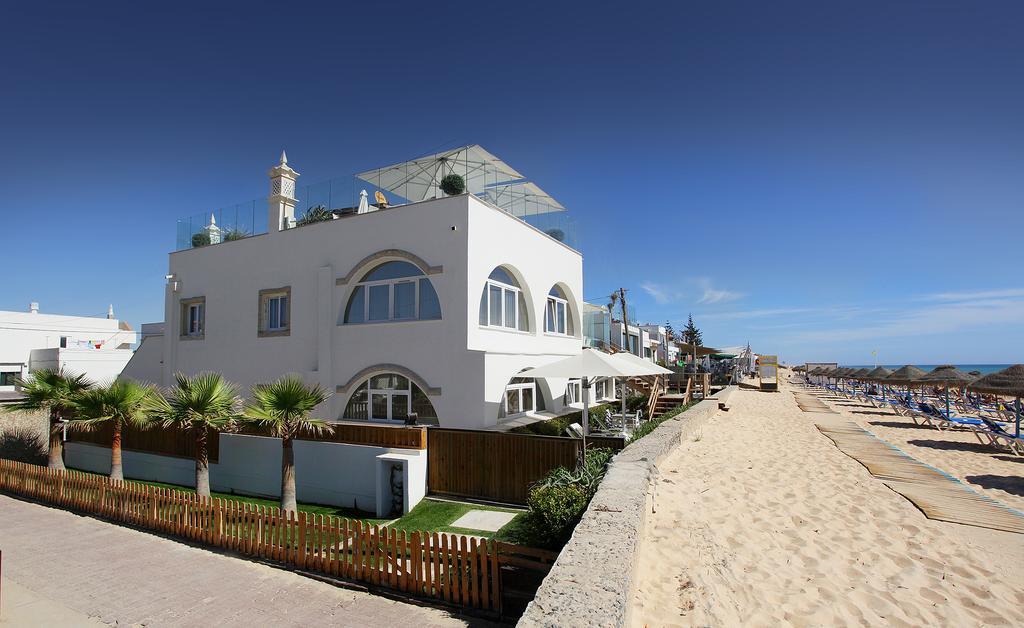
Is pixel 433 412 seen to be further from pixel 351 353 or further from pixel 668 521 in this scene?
pixel 668 521

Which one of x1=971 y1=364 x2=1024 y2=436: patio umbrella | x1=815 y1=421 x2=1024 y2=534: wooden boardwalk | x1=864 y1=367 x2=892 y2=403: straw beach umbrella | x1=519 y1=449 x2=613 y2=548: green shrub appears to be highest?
x1=971 y1=364 x2=1024 y2=436: patio umbrella

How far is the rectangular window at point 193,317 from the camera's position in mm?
17938

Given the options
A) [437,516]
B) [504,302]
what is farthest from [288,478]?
[504,302]

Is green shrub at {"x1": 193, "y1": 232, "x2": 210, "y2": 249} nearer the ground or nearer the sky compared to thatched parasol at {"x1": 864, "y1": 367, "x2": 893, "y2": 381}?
nearer the sky

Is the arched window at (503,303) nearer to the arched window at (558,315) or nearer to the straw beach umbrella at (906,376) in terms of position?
the arched window at (558,315)

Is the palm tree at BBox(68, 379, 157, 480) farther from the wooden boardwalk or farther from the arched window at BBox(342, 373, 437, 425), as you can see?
the wooden boardwalk

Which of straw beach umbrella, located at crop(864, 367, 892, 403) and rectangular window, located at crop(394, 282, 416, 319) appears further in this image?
straw beach umbrella, located at crop(864, 367, 892, 403)

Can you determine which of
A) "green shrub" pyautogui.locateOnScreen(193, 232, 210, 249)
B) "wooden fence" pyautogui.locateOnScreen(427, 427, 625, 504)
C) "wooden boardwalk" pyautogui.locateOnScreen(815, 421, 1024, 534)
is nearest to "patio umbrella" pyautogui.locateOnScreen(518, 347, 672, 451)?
"wooden fence" pyautogui.locateOnScreen(427, 427, 625, 504)

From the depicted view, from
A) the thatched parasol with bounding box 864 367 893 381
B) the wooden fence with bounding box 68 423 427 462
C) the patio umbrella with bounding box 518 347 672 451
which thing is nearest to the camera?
the patio umbrella with bounding box 518 347 672 451

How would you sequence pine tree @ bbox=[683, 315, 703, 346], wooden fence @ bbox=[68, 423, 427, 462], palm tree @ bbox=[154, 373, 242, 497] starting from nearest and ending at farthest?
palm tree @ bbox=[154, 373, 242, 497]
wooden fence @ bbox=[68, 423, 427, 462]
pine tree @ bbox=[683, 315, 703, 346]

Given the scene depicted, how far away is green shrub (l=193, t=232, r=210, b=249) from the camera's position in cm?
A: 1867

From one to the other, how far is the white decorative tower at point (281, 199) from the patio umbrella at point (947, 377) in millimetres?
28070

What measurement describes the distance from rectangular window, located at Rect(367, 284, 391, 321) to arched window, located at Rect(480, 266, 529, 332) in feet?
9.03

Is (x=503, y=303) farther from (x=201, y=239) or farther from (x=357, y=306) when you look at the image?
(x=201, y=239)
